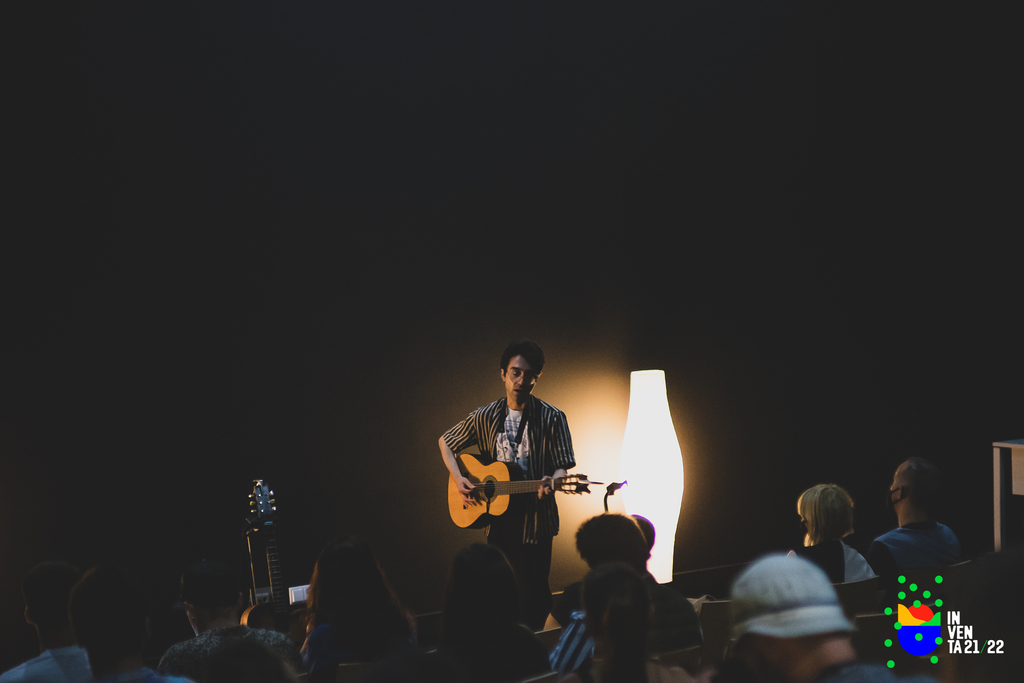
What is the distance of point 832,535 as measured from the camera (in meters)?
2.83

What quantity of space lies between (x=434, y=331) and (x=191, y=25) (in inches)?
81.2

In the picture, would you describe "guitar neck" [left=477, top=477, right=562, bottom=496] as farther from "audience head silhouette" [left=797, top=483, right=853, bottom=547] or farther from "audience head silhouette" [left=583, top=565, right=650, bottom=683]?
"audience head silhouette" [left=583, top=565, right=650, bottom=683]

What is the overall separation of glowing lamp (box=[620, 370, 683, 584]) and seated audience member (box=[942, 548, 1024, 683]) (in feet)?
10.8

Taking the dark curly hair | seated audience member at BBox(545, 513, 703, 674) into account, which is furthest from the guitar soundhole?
seated audience member at BBox(545, 513, 703, 674)

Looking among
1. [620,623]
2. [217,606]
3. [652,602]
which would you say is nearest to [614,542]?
[652,602]

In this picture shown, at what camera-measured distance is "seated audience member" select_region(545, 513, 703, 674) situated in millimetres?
1978

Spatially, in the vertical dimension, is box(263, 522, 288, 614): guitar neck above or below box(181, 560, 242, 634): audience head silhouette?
below

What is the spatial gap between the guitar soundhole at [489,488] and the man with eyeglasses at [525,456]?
0.06 metres

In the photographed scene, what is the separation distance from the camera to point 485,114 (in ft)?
15.7

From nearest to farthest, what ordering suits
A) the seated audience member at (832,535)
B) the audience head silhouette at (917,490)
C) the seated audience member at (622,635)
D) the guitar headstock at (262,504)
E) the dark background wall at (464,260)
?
the seated audience member at (622,635)
the seated audience member at (832,535)
the audience head silhouette at (917,490)
the guitar headstock at (262,504)
the dark background wall at (464,260)

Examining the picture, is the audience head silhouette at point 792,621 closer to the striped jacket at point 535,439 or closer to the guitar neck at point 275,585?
the guitar neck at point 275,585

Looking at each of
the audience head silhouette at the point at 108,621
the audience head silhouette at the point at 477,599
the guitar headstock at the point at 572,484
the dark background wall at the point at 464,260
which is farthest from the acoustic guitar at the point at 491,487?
the audience head silhouette at the point at 108,621

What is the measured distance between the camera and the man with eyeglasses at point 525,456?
378 centimetres

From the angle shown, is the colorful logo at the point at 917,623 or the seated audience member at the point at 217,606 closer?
the seated audience member at the point at 217,606
